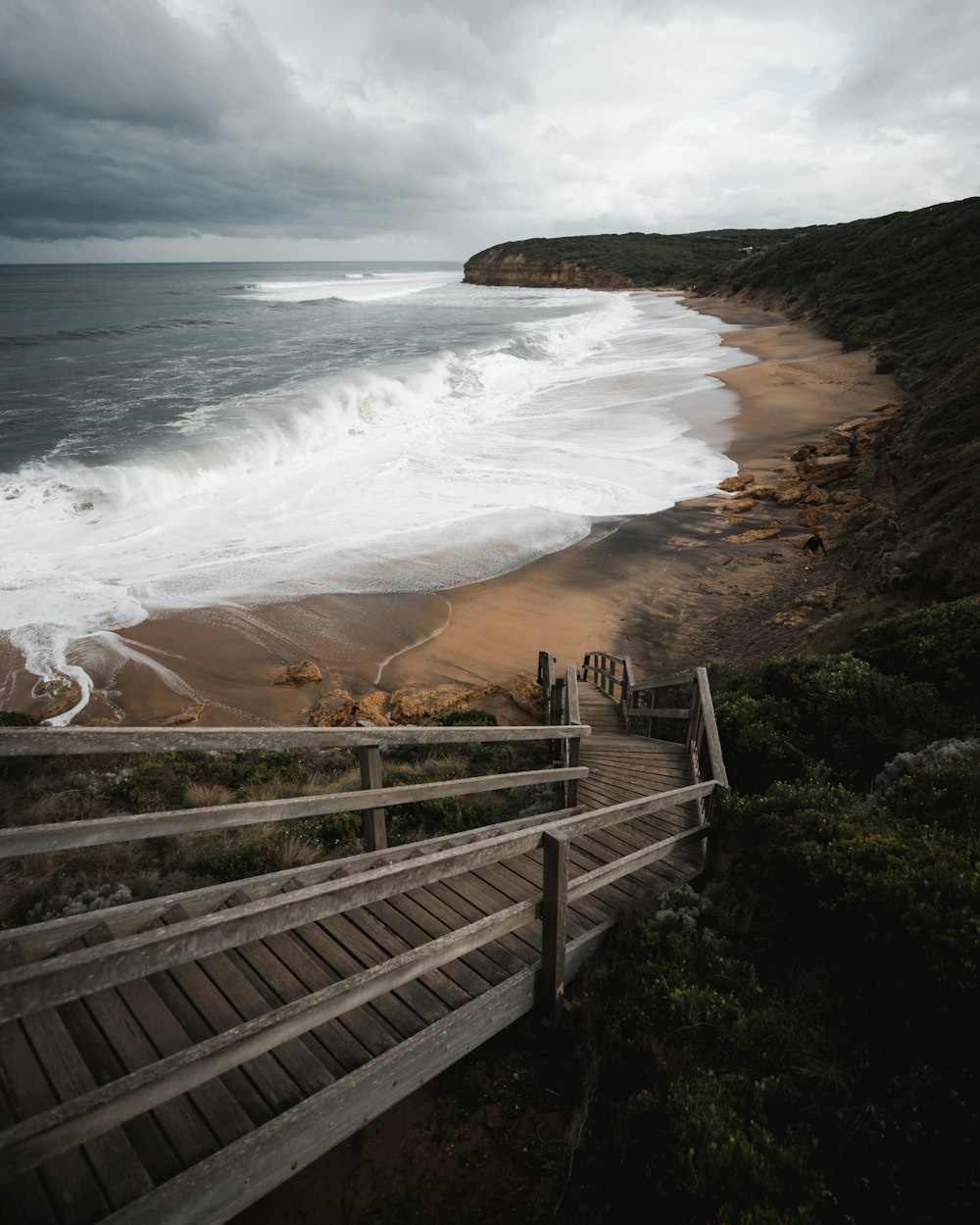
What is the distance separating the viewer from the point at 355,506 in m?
19.5

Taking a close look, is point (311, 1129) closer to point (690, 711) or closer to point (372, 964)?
point (372, 964)

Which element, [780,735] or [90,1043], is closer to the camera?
[90,1043]

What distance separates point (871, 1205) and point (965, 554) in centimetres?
930

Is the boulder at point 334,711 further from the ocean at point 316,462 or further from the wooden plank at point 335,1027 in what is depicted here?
the wooden plank at point 335,1027

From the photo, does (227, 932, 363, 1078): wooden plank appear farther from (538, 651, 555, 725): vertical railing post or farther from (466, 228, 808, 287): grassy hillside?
(466, 228, 808, 287): grassy hillside

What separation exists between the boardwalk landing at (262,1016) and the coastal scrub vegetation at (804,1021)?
52 centimetres

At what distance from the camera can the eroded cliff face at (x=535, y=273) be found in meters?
99.4

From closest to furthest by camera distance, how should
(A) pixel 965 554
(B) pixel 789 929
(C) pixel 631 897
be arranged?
(B) pixel 789 929, (C) pixel 631 897, (A) pixel 965 554

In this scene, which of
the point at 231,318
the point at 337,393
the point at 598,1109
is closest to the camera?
the point at 598,1109

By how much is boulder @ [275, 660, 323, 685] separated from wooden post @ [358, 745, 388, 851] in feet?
24.5

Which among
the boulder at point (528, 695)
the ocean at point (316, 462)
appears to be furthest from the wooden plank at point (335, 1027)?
the ocean at point (316, 462)

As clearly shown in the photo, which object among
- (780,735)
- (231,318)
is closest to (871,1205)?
(780,735)

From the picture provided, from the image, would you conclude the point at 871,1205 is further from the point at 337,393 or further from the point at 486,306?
the point at 486,306

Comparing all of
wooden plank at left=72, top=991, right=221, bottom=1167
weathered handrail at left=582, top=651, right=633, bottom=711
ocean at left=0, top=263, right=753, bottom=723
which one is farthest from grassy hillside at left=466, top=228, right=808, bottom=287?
wooden plank at left=72, top=991, right=221, bottom=1167
